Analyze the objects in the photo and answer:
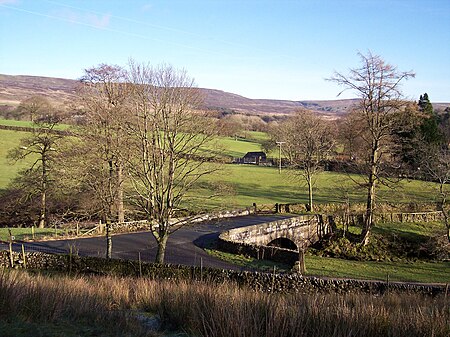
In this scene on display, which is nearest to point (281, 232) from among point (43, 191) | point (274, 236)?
point (274, 236)

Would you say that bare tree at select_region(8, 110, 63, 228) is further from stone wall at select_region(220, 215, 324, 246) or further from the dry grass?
the dry grass

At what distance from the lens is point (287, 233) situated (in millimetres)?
33406

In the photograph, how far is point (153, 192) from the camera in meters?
20.2

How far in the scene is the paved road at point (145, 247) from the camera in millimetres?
22609

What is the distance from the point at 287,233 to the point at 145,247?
12.3m

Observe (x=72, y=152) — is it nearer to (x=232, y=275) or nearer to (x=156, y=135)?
(x=156, y=135)

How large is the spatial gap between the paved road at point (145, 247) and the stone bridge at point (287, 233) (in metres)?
2.20

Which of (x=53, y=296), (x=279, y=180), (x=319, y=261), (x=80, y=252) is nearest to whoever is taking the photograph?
(x=53, y=296)

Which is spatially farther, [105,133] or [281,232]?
[281,232]

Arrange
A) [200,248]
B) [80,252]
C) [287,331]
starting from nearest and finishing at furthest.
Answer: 1. [287,331]
2. [80,252]
3. [200,248]

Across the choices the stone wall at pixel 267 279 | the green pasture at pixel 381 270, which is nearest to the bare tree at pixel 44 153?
the stone wall at pixel 267 279

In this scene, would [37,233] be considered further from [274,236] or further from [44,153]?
[274,236]

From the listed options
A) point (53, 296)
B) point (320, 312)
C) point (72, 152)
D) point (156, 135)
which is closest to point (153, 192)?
point (156, 135)

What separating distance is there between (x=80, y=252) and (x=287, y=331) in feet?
61.1
